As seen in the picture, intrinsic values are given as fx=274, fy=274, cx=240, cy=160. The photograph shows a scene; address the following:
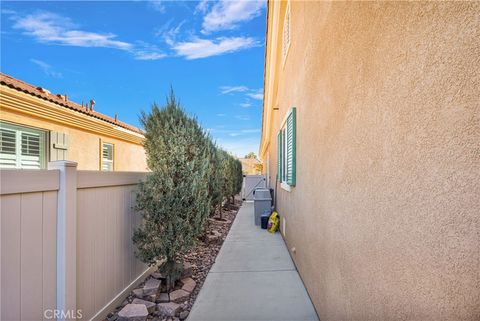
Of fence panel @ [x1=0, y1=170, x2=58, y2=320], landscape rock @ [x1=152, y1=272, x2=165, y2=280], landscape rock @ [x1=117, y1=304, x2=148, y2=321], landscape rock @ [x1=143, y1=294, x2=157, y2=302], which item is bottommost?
landscape rock @ [x1=143, y1=294, x2=157, y2=302]

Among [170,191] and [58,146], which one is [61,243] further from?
[58,146]

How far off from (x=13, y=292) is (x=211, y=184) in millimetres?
Answer: 6317

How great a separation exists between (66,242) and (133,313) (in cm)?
130

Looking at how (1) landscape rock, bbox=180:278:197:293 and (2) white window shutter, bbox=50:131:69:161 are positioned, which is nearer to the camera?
(1) landscape rock, bbox=180:278:197:293

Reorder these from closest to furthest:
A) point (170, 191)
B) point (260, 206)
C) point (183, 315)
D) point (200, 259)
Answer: point (183, 315)
point (170, 191)
point (200, 259)
point (260, 206)

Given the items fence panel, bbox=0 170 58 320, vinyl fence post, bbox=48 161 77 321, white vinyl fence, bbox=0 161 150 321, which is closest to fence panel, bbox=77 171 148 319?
white vinyl fence, bbox=0 161 150 321

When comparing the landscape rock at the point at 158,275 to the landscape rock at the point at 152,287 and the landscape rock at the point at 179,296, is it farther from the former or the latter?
the landscape rock at the point at 179,296

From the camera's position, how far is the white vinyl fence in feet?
6.60

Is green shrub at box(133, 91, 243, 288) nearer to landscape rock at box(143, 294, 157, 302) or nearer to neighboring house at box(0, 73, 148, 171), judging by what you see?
landscape rock at box(143, 294, 157, 302)

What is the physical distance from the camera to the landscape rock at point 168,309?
3.34 m

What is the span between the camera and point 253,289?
3990 mm

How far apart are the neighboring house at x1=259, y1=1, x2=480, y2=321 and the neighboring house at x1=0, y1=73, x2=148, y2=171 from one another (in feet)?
10.5

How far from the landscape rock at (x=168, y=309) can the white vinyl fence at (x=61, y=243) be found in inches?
22.3

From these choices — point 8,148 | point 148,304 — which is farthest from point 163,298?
point 8,148
